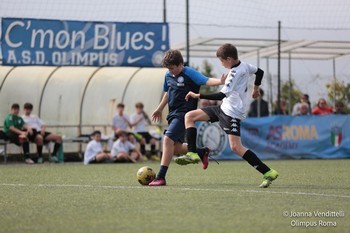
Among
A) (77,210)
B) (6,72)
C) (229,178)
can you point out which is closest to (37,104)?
(6,72)

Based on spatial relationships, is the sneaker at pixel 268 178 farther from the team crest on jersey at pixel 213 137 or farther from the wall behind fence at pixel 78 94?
the wall behind fence at pixel 78 94

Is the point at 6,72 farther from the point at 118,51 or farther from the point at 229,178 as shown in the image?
the point at 229,178

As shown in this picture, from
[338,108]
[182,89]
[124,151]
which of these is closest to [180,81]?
[182,89]

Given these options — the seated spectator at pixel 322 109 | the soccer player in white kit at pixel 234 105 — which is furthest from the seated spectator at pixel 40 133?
the soccer player in white kit at pixel 234 105

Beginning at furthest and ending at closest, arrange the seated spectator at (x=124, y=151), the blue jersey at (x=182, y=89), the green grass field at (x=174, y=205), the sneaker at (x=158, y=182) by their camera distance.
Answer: the seated spectator at (x=124, y=151) → the blue jersey at (x=182, y=89) → the sneaker at (x=158, y=182) → the green grass field at (x=174, y=205)

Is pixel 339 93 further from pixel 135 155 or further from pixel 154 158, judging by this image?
pixel 135 155

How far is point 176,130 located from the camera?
12258 millimetres

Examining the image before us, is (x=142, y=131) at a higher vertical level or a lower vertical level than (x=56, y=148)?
higher

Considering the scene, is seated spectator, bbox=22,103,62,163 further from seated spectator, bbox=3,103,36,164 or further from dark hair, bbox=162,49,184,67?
dark hair, bbox=162,49,184,67

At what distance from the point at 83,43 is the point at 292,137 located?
608 centimetres

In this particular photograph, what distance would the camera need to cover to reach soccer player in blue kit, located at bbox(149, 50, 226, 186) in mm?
12102

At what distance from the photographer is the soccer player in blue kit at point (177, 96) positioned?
1210 centimetres

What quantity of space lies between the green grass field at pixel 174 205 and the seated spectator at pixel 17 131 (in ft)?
28.7

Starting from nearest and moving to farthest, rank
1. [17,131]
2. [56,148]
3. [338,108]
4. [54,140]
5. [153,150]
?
[17,131]
[54,140]
[56,148]
[153,150]
[338,108]
